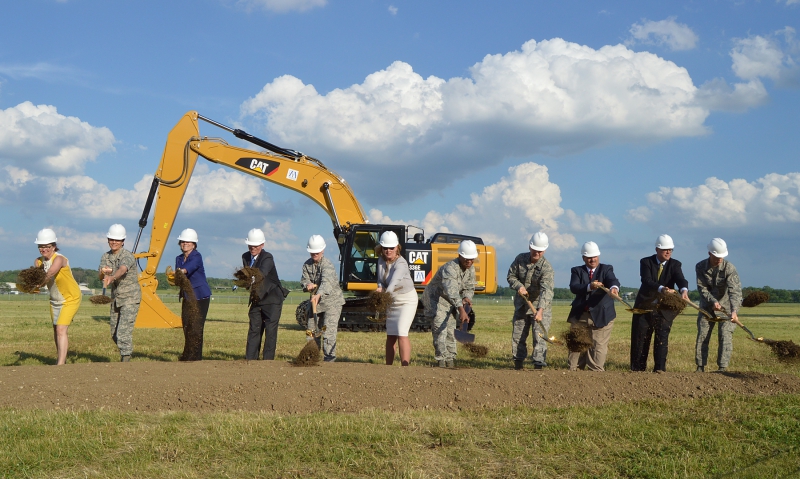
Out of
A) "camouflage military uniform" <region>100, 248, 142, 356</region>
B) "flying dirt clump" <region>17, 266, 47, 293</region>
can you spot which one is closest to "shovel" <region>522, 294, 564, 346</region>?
"camouflage military uniform" <region>100, 248, 142, 356</region>

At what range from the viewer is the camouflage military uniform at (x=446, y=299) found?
969 cm

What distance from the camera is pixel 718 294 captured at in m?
10.3

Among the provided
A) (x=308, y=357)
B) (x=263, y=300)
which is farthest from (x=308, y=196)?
(x=308, y=357)

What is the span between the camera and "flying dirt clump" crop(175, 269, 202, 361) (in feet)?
33.2

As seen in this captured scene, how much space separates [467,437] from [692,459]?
179cm

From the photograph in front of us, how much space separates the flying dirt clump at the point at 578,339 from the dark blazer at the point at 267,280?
4073mm

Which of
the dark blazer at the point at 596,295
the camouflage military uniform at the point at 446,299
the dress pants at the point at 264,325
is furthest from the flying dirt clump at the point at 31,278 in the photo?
the dark blazer at the point at 596,295

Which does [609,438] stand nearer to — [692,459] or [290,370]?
[692,459]

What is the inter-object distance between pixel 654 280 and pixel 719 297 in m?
1.05

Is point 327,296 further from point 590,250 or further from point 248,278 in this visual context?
point 590,250

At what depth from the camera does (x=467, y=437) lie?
19.9ft

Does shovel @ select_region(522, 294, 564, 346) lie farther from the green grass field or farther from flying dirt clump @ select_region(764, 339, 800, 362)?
flying dirt clump @ select_region(764, 339, 800, 362)

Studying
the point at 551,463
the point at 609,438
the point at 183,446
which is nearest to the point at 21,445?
the point at 183,446

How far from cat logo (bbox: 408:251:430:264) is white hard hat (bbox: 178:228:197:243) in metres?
8.41
